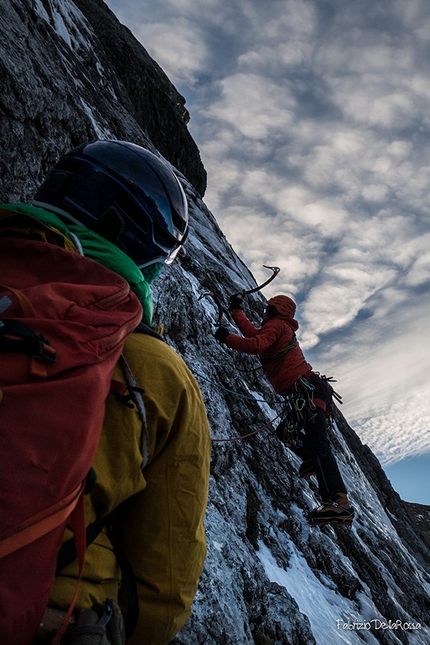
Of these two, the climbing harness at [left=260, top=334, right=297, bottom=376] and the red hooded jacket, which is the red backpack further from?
the climbing harness at [left=260, top=334, right=297, bottom=376]

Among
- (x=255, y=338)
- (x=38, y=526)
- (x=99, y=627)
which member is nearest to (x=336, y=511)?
(x=255, y=338)

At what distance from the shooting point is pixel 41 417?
1.00 m

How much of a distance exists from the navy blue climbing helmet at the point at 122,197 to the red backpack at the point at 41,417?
3.68ft

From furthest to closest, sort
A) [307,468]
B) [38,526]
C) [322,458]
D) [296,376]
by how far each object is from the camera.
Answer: [296,376] < [307,468] < [322,458] < [38,526]

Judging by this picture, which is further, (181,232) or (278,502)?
(278,502)

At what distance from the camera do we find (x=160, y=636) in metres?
1.59

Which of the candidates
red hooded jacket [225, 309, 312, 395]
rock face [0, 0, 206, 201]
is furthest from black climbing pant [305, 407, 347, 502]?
rock face [0, 0, 206, 201]

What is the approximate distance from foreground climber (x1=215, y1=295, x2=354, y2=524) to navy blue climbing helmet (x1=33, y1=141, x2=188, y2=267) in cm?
427

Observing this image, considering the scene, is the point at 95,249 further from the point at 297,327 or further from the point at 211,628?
the point at 297,327

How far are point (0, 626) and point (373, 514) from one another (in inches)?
512

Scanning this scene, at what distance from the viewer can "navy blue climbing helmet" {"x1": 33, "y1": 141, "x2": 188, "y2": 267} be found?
235 centimetres

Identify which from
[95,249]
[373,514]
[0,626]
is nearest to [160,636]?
[0,626]

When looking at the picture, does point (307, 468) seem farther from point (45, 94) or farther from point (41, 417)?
point (45, 94)

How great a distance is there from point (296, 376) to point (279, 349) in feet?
1.90
